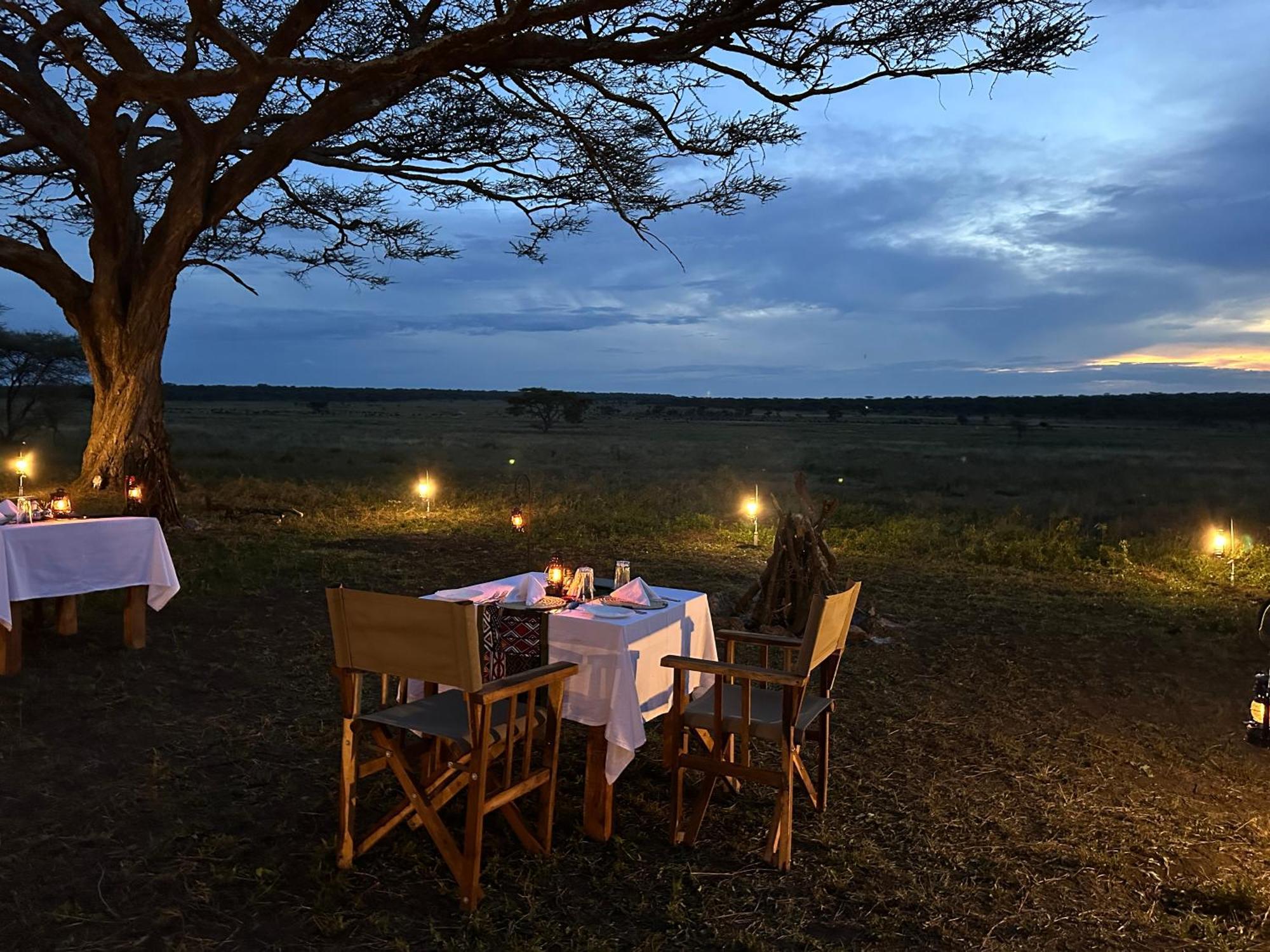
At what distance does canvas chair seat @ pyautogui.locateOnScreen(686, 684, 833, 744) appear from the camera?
11.5ft

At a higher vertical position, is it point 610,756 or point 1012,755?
point 610,756

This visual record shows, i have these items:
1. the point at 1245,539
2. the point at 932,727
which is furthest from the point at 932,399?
the point at 932,727

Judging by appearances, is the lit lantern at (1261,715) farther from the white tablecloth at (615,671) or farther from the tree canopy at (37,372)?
the tree canopy at (37,372)

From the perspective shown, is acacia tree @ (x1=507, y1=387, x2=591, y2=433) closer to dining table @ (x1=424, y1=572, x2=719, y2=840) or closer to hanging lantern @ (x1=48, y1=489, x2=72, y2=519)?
hanging lantern @ (x1=48, y1=489, x2=72, y2=519)

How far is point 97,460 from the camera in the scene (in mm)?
11844

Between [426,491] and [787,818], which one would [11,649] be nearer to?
[787,818]

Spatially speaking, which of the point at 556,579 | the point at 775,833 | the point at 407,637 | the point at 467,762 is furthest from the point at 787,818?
the point at 407,637

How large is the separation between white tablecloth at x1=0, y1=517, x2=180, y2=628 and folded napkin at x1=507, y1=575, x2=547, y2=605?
3.01m

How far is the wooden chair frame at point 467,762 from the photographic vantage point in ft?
9.94

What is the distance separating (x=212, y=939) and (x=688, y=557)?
24.7 feet

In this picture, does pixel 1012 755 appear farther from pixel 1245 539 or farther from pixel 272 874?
pixel 1245 539

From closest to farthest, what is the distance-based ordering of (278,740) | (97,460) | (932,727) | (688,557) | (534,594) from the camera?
(534,594) < (278,740) < (932,727) < (688,557) < (97,460)

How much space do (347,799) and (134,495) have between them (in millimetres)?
6736

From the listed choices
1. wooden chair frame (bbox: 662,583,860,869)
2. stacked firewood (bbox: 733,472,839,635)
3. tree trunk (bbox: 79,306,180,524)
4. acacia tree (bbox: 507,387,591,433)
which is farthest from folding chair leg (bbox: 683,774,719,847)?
acacia tree (bbox: 507,387,591,433)
